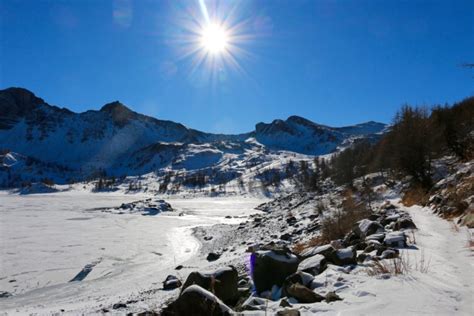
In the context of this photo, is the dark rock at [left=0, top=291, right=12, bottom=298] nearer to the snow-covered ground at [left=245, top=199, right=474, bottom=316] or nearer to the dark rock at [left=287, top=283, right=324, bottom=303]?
the snow-covered ground at [left=245, top=199, right=474, bottom=316]

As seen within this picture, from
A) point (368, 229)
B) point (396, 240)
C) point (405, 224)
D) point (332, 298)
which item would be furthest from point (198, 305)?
point (405, 224)

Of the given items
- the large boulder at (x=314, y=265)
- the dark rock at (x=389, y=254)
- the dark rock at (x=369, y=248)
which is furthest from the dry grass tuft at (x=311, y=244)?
the dark rock at (x=389, y=254)

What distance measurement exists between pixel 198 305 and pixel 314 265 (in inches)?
141

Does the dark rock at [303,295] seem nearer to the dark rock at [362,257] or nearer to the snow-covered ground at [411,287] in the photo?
the snow-covered ground at [411,287]

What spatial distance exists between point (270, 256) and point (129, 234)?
32.1m

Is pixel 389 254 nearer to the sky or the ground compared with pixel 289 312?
nearer to the sky

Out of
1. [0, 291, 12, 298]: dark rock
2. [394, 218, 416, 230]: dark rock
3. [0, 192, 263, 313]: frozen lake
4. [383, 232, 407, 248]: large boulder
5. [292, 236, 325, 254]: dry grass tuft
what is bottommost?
[0, 291, 12, 298]: dark rock

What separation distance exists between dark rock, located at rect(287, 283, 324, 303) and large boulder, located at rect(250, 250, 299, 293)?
73.3 inches

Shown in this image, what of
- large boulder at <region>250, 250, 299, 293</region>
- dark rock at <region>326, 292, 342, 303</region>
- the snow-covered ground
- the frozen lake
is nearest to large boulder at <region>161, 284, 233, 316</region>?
the snow-covered ground

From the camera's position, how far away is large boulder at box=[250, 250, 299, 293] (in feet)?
27.2

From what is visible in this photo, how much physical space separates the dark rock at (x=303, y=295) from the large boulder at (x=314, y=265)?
65.4 inches

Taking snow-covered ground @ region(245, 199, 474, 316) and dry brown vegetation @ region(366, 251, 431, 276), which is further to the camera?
dry brown vegetation @ region(366, 251, 431, 276)

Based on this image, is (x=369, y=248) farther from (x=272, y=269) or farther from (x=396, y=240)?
(x=272, y=269)

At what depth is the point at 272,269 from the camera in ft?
27.6
